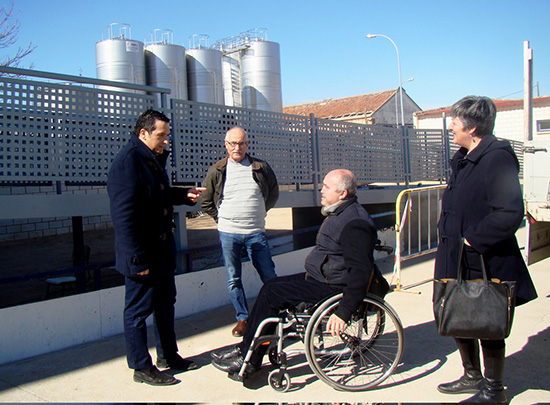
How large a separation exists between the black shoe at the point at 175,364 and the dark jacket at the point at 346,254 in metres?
1.19

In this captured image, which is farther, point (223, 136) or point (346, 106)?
point (346, 106)

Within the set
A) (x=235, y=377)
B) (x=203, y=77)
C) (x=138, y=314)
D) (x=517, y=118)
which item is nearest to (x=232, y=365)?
(x=235, y=377)

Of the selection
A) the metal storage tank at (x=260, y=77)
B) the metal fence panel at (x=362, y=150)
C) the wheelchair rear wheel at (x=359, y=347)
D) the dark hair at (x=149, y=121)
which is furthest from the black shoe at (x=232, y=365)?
the metal storage tank at (x=260, y=77)

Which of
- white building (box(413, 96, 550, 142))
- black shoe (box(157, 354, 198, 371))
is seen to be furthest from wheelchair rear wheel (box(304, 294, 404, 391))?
white building (box(413, 96, 550, 142))

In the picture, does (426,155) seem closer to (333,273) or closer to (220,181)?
(220,181)

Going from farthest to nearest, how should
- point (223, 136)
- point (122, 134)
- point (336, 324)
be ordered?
point (223, 136), point (122, 134), point (336, 324)

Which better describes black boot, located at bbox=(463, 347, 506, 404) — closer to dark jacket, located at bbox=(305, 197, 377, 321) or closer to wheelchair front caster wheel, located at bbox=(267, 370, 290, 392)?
dark jacket, located at bbox=(305, 197, 377, 321)

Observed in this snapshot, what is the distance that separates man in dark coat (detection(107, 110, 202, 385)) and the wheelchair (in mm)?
624

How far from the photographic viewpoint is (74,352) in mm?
4195

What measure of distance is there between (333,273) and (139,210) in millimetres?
1384

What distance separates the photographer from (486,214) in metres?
2.91

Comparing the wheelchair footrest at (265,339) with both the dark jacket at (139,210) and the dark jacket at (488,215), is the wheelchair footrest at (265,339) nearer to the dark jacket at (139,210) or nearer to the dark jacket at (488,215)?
the dark jacket at (139,210)

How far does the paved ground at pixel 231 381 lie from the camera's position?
10.6 feet

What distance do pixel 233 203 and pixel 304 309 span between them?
1.40 meters
